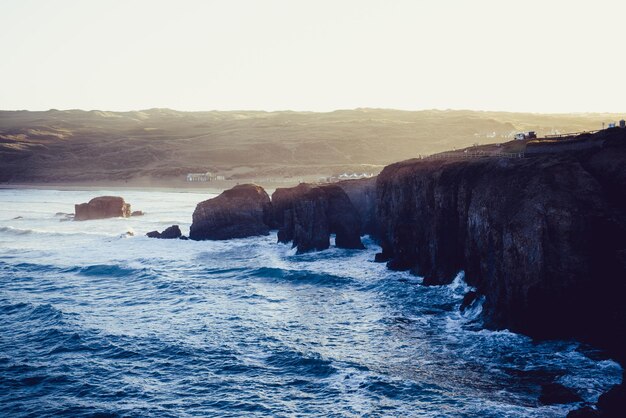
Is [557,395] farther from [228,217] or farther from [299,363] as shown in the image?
[228,217]

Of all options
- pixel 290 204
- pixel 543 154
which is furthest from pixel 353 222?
pixel 543 154

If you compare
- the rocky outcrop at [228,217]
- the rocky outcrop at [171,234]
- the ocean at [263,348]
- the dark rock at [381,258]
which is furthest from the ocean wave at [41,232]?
the dark rock at [381,258]

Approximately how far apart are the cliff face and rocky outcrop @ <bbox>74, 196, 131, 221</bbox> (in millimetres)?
77145

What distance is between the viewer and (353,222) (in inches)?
2778

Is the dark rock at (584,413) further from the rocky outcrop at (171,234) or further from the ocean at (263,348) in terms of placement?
the rocky outcrop at (171,234)

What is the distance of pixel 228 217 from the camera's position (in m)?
82.0

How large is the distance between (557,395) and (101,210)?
313ft

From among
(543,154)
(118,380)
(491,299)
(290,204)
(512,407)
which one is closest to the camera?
(512,407)

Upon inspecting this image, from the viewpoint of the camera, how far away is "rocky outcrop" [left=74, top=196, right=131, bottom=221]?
10712 centimetres

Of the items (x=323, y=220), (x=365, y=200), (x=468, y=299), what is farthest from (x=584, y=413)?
(x=365, y=200)

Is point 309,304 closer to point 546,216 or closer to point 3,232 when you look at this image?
point 546,216

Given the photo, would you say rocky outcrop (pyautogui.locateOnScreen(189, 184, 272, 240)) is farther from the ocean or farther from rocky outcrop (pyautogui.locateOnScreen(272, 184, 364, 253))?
the ocean

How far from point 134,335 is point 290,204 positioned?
4278 cm

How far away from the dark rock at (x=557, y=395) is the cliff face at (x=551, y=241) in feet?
16.9
